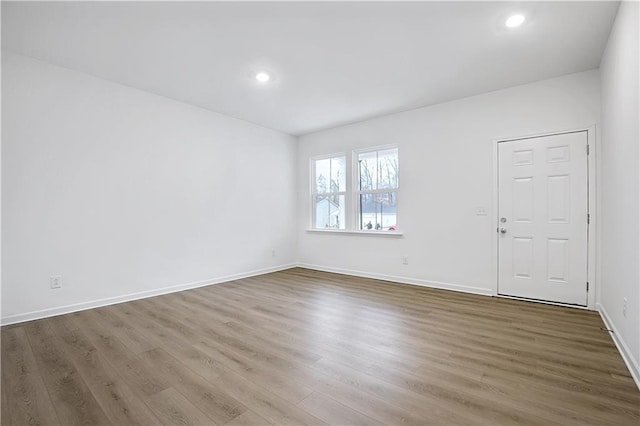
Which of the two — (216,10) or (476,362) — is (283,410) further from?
(216,10)

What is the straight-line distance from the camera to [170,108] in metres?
4.22

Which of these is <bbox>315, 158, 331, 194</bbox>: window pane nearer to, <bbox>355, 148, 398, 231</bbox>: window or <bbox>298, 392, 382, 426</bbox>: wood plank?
<bbox>355, 148, 398, 231</bbox>: window

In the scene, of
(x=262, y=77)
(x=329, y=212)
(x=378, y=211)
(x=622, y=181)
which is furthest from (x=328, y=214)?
(x=622, y=181)

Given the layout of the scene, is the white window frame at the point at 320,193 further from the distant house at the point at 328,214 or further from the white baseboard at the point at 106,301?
the white baseboard at the point at 106,301

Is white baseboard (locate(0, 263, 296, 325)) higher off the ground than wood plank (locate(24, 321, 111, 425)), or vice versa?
white baseboard (locate(0, 263, 296, 325))

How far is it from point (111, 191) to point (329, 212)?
3.50 metres

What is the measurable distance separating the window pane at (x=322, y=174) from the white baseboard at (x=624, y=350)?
14.0ft

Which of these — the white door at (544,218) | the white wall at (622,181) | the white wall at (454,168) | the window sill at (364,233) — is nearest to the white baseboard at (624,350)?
the white wall at (622,181)

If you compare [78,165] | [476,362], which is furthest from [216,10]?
[476,362]

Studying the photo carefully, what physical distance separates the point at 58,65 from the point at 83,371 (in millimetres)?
3169

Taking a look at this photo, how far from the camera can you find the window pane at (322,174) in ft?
19.4

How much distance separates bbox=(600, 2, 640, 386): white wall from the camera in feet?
6.64

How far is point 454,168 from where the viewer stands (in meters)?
4.26

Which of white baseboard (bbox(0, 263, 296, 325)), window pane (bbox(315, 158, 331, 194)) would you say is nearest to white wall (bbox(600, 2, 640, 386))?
window pane (bbox(315, 158, 331, 194))
